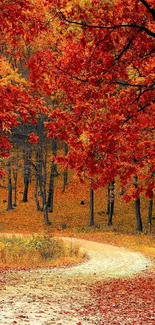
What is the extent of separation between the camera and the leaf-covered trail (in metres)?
8.70

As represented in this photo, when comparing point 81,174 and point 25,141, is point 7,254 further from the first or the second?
point 25,141

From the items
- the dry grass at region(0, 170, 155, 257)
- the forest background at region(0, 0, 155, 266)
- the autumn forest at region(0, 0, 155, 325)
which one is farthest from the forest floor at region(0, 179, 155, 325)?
the forest background at region(0, 0, 155, 266)

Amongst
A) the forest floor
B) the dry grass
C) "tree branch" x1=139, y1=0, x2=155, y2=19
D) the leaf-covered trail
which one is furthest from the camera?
the dry grass

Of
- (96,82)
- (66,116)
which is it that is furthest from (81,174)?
(96,82)

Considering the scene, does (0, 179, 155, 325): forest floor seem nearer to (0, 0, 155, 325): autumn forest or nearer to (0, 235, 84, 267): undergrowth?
(0, 0, 155, 325): autumn forest

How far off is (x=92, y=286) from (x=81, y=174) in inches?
167

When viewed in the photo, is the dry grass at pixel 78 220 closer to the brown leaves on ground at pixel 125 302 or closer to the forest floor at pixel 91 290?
the forest floor at pixel 91 290

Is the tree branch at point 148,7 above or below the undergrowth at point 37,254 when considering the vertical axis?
above

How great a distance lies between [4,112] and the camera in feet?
30.8

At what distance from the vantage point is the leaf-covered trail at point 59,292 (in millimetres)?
8695

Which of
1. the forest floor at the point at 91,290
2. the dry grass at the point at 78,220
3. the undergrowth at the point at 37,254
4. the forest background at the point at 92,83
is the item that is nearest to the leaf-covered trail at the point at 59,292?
the forest floor at the point at 91,290

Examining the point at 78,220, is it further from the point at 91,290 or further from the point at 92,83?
the point at 92,83

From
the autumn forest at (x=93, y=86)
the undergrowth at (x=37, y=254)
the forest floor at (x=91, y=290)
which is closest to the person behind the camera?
the forest floor at (x=91, y=290)

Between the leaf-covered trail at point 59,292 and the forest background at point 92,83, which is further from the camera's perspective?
the forest background at point 92,83
